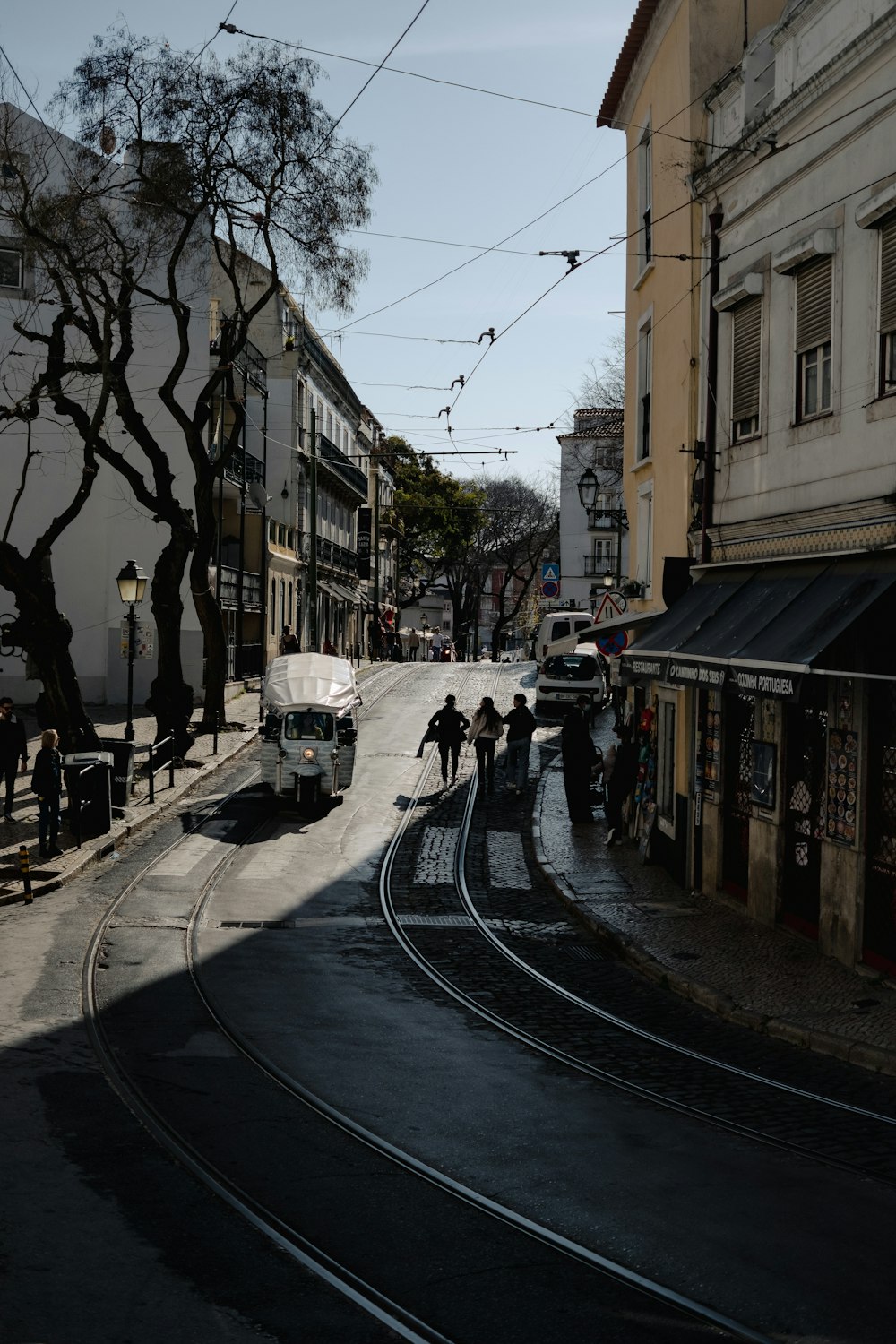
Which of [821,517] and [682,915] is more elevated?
[821,517]

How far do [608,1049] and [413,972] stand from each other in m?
2.95

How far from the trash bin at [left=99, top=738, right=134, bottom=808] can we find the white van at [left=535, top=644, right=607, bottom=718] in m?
17.8

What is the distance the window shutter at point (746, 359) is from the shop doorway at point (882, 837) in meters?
4.55

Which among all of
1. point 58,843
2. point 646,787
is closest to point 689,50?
point 646,787

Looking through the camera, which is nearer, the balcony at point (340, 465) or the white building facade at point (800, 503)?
the white building facade at point (800, 503)

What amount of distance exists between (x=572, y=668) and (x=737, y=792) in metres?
22.5

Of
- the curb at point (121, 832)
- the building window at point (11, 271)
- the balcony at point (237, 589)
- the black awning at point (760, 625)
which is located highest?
the building window at point (11, 271)

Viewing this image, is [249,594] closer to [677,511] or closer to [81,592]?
[81,592]

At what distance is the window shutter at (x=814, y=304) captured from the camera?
43.9 feet

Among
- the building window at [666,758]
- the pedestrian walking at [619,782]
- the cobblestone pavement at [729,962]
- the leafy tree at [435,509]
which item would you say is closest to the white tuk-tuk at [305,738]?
the cobblestone pavement at [729,962]

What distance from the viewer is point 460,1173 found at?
7234mm

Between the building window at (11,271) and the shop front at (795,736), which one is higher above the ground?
the building window at (11,271)

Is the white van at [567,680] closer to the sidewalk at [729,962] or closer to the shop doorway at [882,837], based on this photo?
the sidewalk at [729,962]

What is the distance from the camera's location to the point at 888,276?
1201cm
